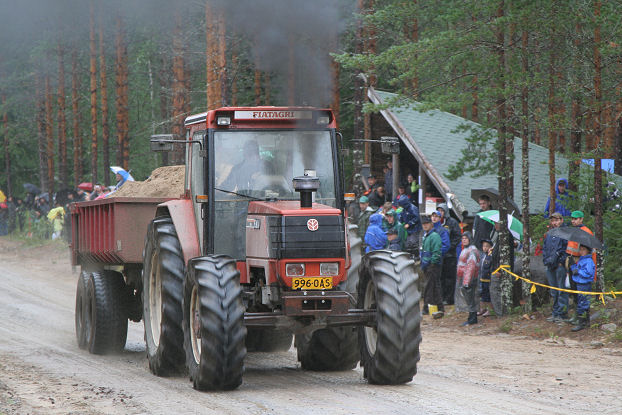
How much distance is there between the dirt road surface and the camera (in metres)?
8.12

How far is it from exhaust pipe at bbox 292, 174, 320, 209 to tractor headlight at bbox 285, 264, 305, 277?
59cm

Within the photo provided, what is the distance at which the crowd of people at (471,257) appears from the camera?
13.9 m

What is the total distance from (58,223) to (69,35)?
769 cm

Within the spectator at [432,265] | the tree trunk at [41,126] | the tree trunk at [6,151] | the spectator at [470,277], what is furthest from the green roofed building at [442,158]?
the tree trunk at [6,151]

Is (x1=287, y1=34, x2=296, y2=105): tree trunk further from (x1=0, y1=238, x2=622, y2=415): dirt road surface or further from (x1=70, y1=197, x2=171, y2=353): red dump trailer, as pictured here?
(x1=0, y1=238, x2=622, y2=415): dirt road surface

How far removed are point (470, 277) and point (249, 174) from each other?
695 centimetres

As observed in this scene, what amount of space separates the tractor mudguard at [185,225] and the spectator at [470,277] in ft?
21.9

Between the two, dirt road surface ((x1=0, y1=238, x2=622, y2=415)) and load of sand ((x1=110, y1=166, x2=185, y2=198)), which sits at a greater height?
load of sand ((x1=110, y1=166, x2=185, y2=198))

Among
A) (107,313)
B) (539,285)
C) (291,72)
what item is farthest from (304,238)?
(539,285)

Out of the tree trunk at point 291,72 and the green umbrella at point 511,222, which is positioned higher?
the tree trunk at point 291,72

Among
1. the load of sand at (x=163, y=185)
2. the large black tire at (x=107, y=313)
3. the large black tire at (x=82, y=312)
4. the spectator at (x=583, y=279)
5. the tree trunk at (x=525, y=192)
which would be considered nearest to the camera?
the large black tire at (x=107, y=313)

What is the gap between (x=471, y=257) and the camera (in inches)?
619

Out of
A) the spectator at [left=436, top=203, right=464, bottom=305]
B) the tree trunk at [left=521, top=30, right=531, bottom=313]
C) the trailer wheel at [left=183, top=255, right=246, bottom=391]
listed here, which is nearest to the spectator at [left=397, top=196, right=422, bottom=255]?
the spectator at [left=436, top=203, right=464, bottom=305]

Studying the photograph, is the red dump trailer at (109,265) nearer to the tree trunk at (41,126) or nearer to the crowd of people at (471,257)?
the crowd of people at (471,257)
